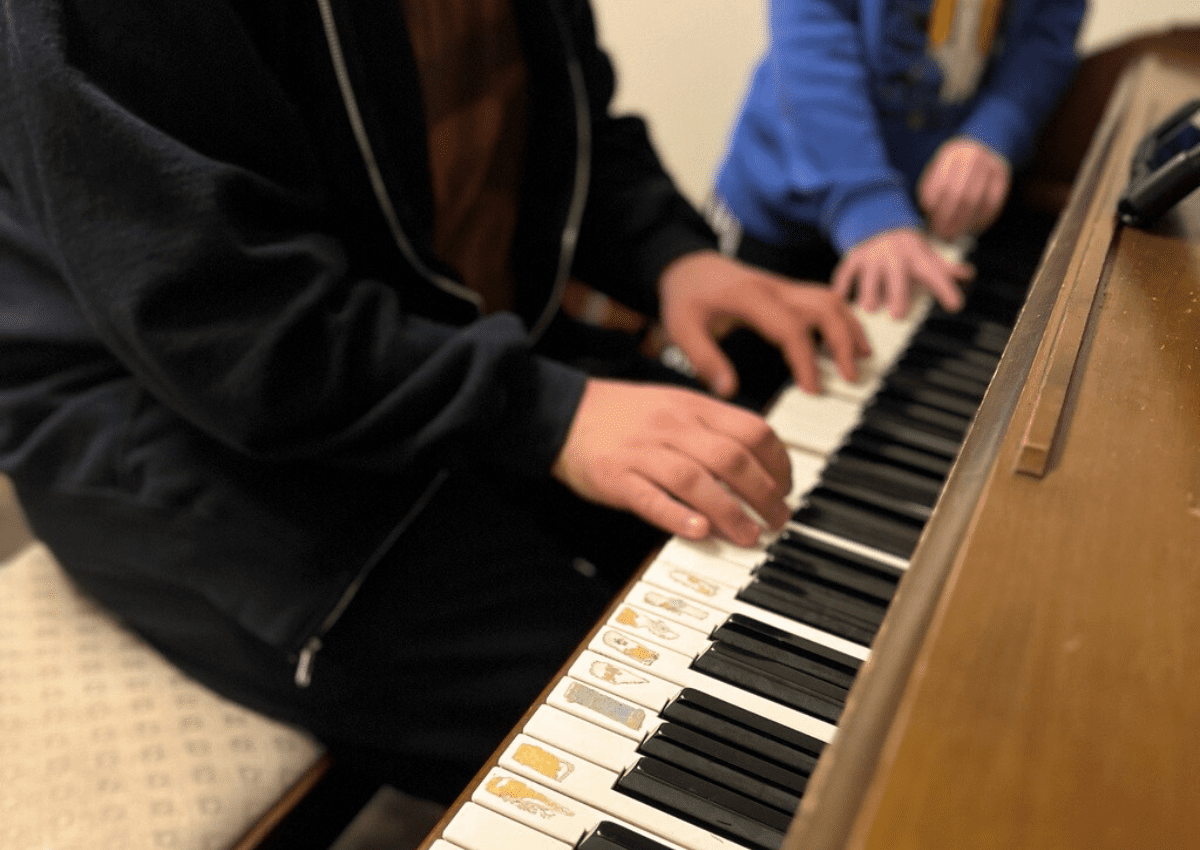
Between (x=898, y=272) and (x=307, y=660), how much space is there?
2.39 ft

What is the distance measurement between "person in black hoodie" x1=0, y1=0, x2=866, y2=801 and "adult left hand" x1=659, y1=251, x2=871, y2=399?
242 millimetres

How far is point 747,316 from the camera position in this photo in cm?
98

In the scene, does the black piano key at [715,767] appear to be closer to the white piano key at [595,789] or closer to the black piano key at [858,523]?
the white piano key at [595,789]

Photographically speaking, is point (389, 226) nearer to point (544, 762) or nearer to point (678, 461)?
point (678, 461)

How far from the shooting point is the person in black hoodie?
0.61 metres

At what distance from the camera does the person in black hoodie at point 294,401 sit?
0.61m

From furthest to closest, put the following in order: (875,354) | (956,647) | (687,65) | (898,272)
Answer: (687,65)
(898,272)
(875,354)
(956,647)

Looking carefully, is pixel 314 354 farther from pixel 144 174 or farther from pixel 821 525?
pixel 821 525

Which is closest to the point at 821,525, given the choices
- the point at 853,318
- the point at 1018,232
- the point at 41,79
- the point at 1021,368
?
the point at 1021,368

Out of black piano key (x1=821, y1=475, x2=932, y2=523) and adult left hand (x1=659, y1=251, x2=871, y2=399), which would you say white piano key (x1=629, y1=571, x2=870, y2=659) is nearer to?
black piano key (x1=821, y1=475, x2=932, y2=523)

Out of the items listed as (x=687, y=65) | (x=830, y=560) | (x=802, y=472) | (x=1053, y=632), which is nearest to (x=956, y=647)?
(x=1053, y=632)

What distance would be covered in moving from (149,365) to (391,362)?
158 mm

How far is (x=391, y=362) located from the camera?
2.27ft

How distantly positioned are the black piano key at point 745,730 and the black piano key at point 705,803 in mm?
32
